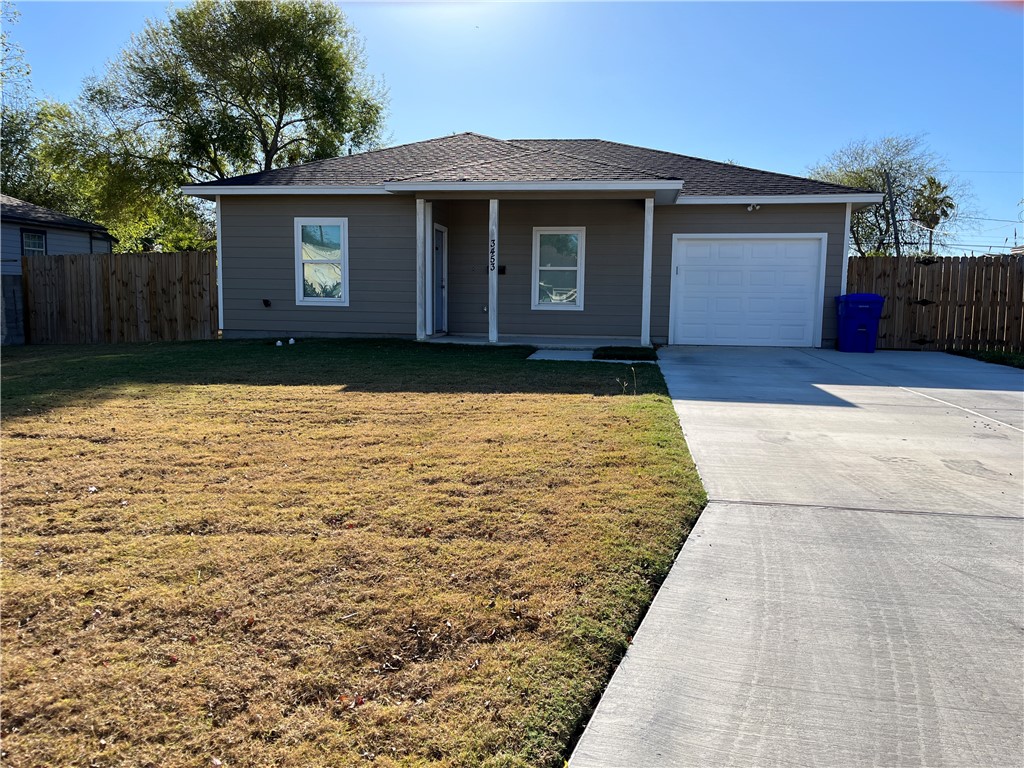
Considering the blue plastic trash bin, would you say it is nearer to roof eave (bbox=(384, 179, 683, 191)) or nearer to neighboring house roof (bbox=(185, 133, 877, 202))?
neighboring house roof (bbox=(185, 133, 877, 202))

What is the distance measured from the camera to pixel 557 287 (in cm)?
1431

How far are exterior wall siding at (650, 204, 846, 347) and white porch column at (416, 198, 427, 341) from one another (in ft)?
14.5

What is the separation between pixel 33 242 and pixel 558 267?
58.2 ft

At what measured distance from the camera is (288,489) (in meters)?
4.16

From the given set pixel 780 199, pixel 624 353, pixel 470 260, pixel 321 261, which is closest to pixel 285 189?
pixel 321 261

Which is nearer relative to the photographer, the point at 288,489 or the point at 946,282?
the point at 288,489

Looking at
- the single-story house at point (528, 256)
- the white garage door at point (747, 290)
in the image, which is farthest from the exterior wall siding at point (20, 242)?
the white garage door at point (747, 290)

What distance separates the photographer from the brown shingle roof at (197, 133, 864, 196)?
12.0 m

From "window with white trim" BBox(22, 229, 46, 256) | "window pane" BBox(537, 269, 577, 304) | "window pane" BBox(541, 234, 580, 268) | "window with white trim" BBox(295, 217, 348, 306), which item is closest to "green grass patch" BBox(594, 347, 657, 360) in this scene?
"window pane" BBox(537, 269, 577, 304)

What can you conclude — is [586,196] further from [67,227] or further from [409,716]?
[67,227]

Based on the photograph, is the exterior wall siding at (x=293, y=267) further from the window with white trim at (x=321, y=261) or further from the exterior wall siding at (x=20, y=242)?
the exterior wall siding at (x=20, y=242)

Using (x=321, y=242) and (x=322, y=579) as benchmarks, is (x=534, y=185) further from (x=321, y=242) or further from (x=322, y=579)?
(x=322, y=579)

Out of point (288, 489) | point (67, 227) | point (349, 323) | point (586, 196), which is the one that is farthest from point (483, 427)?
point (67, 227)

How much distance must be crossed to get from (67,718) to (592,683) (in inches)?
62.7
